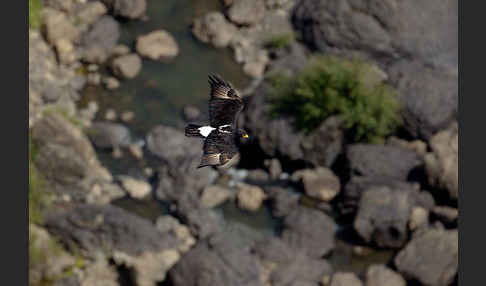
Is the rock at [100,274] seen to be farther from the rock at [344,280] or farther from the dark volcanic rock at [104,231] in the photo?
the rock at [344,280]

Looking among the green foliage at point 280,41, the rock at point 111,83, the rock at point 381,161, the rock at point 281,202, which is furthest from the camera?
the green foliage at point 280,41

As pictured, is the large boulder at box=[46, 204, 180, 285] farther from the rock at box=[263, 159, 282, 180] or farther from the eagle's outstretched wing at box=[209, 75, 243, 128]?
the eagle's outstretched wing at box=[209, 75, 243, 128]

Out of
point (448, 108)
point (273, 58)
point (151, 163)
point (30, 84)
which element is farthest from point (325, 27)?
point (30, 84)

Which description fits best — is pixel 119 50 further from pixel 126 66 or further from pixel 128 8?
pixel 128 8

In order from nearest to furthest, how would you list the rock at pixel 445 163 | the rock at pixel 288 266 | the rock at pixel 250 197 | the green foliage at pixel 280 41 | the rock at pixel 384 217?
the rock at pixel 288 266, the rock at pixel 384 217, the rock at pixel 445 163, the rock at pixel 250 197, the green foliage at pixel 280 41

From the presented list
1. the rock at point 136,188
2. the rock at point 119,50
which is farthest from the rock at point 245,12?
the rock at point 136,188

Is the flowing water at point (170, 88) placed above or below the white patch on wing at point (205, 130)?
below

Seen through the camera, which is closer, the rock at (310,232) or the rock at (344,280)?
the rock at (344,280)

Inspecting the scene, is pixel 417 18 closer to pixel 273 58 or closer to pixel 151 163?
pixel 273 58
